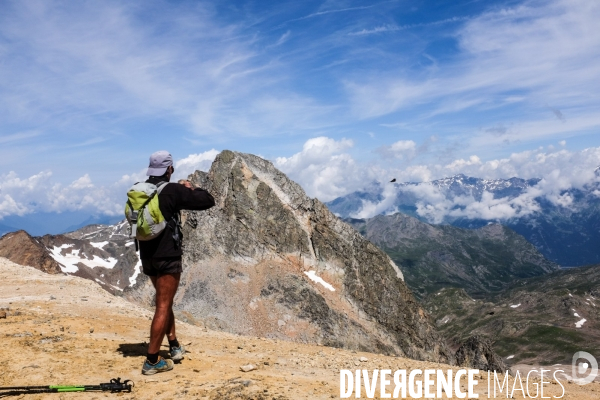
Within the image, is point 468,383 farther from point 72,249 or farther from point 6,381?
point 72,249

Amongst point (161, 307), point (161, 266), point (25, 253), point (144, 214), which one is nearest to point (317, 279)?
point (161, 307)

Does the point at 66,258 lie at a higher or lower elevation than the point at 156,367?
higher

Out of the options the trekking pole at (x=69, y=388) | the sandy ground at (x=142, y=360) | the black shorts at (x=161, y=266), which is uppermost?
the black shorts at (x=161, y=266)

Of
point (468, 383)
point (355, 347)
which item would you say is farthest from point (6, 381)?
point (355, 347)

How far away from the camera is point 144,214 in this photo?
955cm

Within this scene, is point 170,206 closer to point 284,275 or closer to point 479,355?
point 284,275

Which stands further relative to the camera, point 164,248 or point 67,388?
point 164,248

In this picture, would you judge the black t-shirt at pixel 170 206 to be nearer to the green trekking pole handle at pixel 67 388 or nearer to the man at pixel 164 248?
the man at pixel 164 248

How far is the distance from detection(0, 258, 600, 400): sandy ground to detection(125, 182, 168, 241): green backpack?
3.36 metres

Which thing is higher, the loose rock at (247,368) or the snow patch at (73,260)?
the snow patch at (73,260)

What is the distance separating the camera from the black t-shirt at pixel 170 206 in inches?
388

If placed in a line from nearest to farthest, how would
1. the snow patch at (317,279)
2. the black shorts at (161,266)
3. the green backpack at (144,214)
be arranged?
the green backpack at (144,214)
the black shorts at (161,266)
the snow patch at (317,279)

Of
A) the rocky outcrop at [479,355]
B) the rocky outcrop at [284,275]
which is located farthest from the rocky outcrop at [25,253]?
the rocky outcrop at [479,355]

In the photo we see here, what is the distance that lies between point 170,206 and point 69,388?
4235mm
